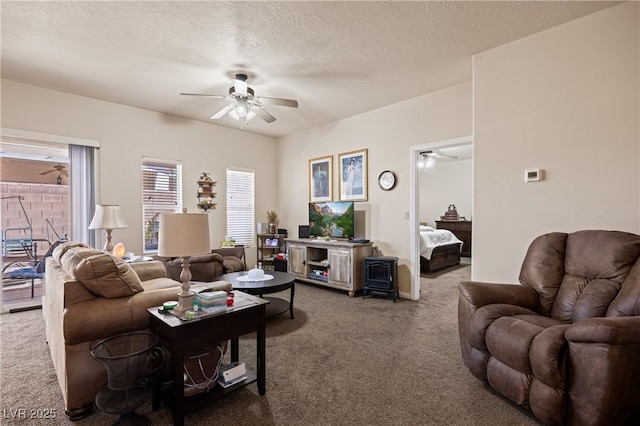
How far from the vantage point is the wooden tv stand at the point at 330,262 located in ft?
15.3

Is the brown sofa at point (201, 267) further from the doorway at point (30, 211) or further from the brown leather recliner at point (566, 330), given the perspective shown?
the brown leather recliner at point (566, 330)

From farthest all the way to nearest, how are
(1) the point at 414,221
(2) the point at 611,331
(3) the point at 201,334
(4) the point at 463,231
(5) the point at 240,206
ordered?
(4) the point at 463,231 → (5) the point at 240,206 → (1) the point at 414,221 → (3) the point at 201,334 → (2) the point at 611,331

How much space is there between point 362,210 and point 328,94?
6.44ft

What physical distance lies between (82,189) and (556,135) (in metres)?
5.76

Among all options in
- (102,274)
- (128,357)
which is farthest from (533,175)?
(102,274)

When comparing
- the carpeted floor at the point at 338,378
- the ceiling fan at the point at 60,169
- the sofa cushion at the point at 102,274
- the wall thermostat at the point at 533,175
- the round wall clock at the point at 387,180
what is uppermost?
the ceiling fan at the point at 60,169

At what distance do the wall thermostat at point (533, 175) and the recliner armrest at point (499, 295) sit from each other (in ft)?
3.48

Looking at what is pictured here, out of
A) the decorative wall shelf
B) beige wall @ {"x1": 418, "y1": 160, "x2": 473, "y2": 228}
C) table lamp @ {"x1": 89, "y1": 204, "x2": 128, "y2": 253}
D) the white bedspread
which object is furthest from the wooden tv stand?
beige wall @ {"x1": 418, "y1": 160, "x2": 473, "y2": 228}

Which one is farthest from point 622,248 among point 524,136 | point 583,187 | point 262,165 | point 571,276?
point 262,165

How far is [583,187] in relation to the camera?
8.59 ft

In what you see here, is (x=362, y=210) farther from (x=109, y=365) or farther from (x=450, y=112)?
(x=109, y=365)

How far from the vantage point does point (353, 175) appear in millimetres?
5258

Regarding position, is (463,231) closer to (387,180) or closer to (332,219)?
(387,180)

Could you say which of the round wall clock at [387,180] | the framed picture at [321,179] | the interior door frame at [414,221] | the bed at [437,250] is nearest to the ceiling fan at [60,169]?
the framed picture at [321,179]
